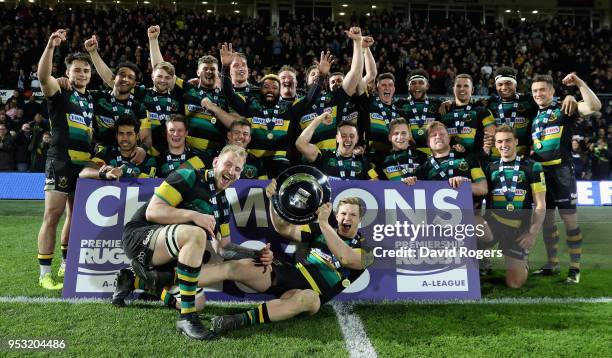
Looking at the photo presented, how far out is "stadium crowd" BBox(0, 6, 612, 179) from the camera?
51.6 ft

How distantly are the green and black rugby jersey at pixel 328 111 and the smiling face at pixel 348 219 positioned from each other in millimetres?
1533

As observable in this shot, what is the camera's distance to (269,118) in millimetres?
5594

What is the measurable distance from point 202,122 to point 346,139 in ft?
5.95

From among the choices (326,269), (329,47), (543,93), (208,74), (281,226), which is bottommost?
(326,269)

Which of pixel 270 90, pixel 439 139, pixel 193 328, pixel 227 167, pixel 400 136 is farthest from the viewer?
pixel 270 90

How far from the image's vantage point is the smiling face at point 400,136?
17.2ft

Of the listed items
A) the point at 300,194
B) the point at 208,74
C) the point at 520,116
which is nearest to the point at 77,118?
the point at 208,74

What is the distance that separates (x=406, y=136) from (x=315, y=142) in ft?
3.56

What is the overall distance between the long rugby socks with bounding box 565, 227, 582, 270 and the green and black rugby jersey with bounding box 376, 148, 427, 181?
2.07m

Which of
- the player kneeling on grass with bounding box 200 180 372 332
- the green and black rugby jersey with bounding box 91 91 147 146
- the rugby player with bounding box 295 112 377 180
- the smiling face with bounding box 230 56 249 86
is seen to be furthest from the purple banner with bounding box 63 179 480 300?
the smiling face with bounding box 230 56 249 86

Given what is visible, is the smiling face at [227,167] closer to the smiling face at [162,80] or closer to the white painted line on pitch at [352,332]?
the white painted line on pitch at [352,332]

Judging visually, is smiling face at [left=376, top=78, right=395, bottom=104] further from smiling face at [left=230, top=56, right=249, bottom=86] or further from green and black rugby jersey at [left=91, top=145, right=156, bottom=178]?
green and black rugby jersey at [left=91, top=145, right=156, bottom=178]

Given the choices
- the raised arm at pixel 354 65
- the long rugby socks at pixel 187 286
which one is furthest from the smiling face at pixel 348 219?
the raised arm at pixel 354 65

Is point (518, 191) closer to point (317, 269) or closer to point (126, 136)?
point (317, 269)
